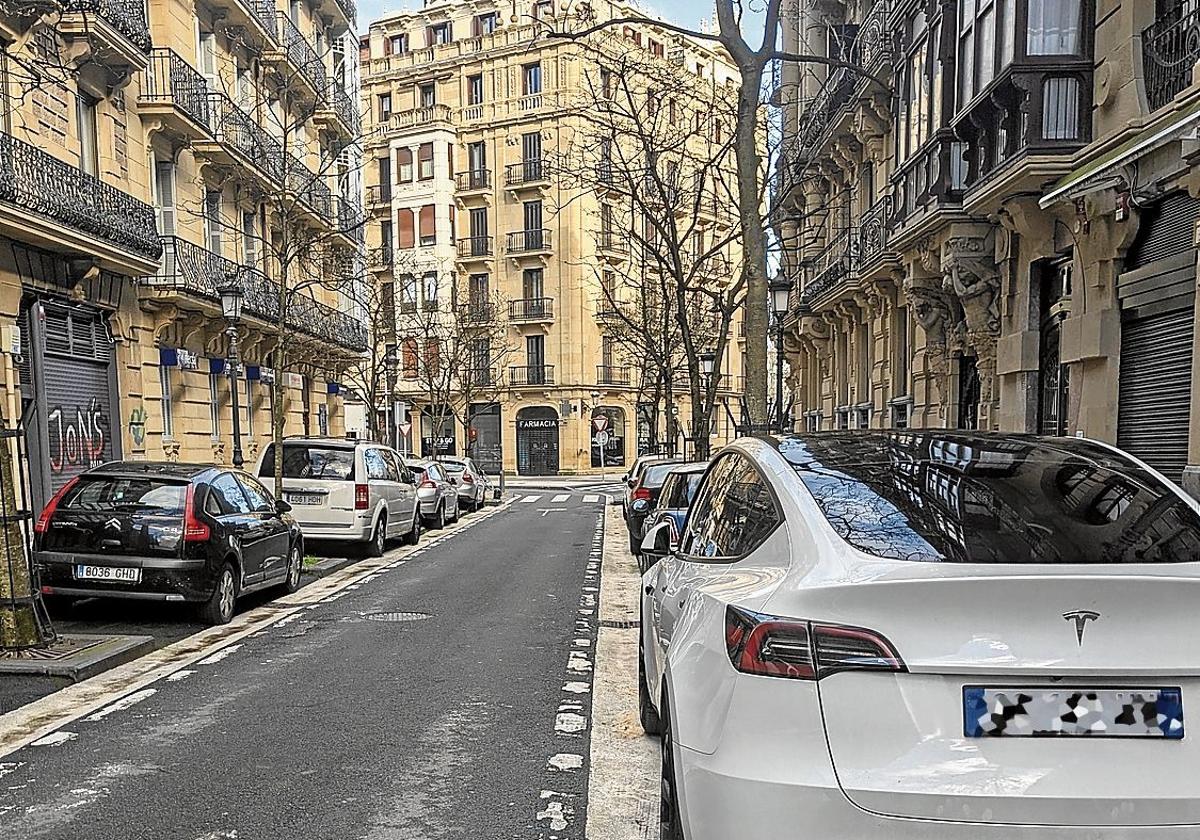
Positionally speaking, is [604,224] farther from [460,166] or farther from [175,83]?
[175,83]

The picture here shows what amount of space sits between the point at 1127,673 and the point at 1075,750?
0.23 m

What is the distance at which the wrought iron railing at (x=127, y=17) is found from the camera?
16534 mm

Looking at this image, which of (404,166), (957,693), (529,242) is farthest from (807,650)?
(404,166)

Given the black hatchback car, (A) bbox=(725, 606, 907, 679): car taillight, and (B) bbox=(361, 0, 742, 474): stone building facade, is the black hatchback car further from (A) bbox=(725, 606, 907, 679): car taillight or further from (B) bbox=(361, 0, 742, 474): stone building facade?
(B) bbox=(361, 0, 742, 474): stone building facade

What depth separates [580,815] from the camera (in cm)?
432

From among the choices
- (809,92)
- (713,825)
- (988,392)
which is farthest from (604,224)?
(713,825)

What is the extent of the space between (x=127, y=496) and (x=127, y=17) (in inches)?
512

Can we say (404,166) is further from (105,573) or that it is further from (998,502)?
(998,502)

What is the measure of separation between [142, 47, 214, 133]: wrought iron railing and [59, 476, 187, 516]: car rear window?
526 inches

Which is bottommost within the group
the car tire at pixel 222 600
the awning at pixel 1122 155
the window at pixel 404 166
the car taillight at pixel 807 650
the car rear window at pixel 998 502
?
the car tire at pixel 222 600

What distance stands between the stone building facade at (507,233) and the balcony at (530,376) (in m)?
0.07

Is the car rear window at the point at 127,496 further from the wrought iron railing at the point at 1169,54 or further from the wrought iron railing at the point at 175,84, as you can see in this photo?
the wrought iron railing at the point at 175,84

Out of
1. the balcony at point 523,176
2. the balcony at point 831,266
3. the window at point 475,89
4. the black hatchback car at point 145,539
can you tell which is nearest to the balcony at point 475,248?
the balcony at point 523,176

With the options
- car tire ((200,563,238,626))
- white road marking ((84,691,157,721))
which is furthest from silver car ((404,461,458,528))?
white road marking ((84,691,157,721))
